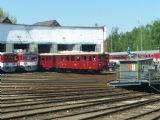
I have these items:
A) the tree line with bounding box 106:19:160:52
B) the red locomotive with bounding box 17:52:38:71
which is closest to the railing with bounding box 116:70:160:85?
the red locomotive with bounding box 17:52:38:71

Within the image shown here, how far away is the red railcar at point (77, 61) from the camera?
48.7 metres

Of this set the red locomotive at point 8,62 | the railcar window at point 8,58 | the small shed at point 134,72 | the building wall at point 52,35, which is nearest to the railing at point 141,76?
the small shed at point 134,72

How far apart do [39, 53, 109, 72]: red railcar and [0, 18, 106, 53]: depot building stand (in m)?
6.82

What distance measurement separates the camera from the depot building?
60.4 m

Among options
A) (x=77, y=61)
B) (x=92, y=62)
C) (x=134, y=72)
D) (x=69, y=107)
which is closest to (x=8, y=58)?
(x=77, y=61)

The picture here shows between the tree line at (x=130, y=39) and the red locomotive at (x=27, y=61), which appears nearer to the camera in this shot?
the red locomotive at (x=27, y=61)

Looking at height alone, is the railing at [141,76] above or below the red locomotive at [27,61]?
below

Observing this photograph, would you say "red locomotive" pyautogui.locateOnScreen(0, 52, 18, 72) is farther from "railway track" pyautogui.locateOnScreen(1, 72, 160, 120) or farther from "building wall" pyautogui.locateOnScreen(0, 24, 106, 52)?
"railway track" pyautogui.locateOnScreen(1, 72, 160, 120)

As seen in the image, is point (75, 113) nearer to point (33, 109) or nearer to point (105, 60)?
point (33, 109)

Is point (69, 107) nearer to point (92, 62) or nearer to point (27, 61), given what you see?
point (92, 62)

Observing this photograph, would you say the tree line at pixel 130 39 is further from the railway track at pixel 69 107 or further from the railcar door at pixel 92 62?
the railway track at pixel 69 107

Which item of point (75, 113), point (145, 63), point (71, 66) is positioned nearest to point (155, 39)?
point (71, 66)

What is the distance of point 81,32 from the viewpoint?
68.3 m

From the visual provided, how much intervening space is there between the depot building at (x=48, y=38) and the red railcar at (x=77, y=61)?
6.82m
